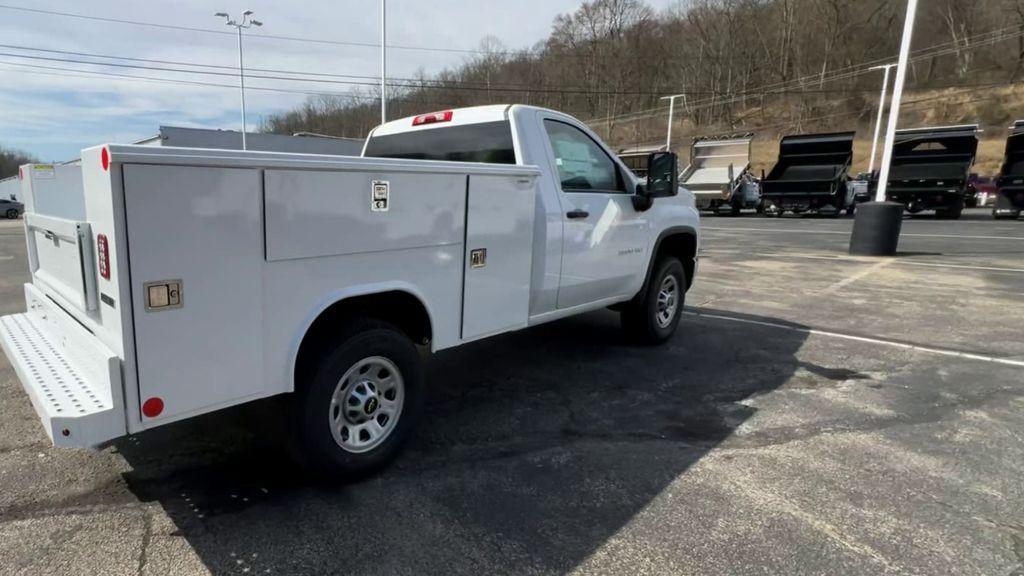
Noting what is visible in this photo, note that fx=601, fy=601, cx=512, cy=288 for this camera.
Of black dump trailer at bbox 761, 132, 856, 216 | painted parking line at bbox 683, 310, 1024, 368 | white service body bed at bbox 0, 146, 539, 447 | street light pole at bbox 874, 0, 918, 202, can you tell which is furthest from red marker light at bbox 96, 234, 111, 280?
black dump trailer at bbox 761, 132, 856, 216

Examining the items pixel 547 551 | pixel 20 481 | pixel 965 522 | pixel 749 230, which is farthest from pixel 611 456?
pixel 749 230

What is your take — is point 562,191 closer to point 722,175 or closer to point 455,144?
point 455,144

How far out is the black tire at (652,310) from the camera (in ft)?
19.1

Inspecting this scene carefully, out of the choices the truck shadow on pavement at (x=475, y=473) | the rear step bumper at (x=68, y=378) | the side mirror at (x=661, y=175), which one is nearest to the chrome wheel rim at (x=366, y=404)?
the truck shadow on pavement at (x=475, y=473)

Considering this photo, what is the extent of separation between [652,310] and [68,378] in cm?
462

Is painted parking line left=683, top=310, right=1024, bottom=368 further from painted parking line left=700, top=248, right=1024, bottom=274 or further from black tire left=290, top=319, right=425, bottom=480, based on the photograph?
painted parking line left=700, top=248, right=1024, bottom=274

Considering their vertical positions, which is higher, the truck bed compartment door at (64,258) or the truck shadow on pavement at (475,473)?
the truck bed compartment door at (64,258)

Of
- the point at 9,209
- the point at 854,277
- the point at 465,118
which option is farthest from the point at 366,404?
the point at 9,209

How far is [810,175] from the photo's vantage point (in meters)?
24.5

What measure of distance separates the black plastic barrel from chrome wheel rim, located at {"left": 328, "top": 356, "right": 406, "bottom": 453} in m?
12.7

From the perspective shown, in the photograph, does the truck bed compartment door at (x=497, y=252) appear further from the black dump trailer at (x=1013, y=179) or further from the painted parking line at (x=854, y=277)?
the black dump trailer at (x=1013, y=179)

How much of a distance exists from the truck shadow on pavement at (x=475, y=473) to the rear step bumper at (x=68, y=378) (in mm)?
735

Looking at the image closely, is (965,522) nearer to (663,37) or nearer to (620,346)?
(620,346)

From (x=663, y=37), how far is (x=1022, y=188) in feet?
187
